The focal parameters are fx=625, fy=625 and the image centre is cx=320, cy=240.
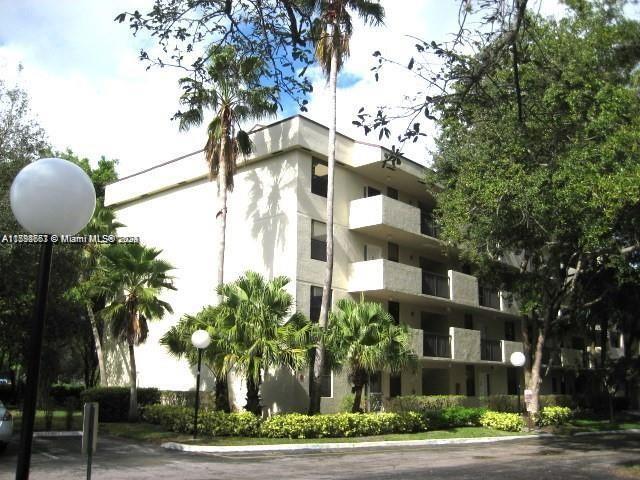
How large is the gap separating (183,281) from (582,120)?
18397mm

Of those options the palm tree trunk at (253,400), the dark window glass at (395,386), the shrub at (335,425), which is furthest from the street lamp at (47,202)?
the dark window glass at (395,386)

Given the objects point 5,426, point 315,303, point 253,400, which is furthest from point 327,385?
point 5,426

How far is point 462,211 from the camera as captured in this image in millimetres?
21797

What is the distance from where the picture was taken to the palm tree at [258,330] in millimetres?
19000

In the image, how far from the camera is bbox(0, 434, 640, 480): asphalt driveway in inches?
508

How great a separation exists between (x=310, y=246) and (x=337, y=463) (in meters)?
10.7

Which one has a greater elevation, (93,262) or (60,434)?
(93,262)

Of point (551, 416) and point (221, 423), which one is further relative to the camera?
point (551, 416)

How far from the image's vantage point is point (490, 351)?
104ft

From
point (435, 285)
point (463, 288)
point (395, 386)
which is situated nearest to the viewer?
point (395, 386)

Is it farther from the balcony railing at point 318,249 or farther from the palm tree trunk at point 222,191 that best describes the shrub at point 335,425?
the palm tree trunk at point 222,191

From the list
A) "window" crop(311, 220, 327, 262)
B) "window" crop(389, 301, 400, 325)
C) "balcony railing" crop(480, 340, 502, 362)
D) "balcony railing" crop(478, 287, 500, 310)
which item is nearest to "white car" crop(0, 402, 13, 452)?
"window" crop(311, 220, 327, 262)

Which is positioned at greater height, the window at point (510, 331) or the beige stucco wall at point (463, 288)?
the beige stucco wall at point (463, 288)

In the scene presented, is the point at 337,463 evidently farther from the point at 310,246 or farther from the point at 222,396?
the point at 310,246
